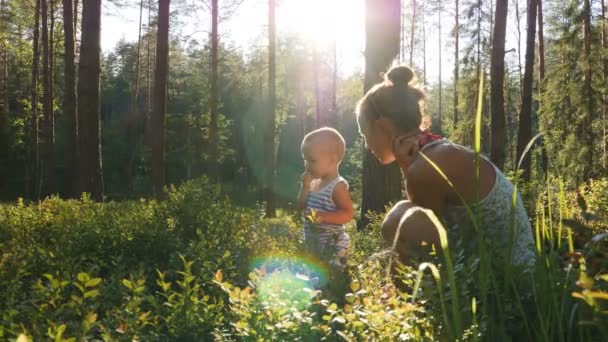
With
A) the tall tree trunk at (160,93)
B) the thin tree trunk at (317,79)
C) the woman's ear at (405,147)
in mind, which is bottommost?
the woman's ear at (405,147)

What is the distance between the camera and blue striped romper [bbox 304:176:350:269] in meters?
2.50

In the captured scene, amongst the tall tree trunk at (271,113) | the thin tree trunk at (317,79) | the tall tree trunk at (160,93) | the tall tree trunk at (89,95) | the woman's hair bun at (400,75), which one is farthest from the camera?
the thin tree trunk at (317,79)

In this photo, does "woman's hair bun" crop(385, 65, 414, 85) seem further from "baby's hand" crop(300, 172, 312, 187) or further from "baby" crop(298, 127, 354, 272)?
"baby's hand" crop(300, 172, 312, 187)

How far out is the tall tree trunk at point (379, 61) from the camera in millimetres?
7973

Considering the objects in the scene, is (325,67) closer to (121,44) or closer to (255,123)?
(255,123)

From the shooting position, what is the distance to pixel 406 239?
1.80 metres

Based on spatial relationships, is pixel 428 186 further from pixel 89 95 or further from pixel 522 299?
pixel 89 95

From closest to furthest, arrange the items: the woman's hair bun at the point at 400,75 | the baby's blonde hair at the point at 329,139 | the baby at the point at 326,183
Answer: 1. the woman's hair bun at the point at 400,75
2. the baby at the point at 326,183
3. the baby's blonde hair at the point at 329,139

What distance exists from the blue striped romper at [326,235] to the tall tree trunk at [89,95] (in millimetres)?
7805

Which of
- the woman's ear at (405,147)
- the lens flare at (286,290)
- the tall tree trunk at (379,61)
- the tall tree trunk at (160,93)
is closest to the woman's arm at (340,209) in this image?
the woman's ear at (405,147)

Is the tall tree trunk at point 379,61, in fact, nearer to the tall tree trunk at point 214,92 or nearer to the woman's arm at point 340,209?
the woman's arm at point 340,209

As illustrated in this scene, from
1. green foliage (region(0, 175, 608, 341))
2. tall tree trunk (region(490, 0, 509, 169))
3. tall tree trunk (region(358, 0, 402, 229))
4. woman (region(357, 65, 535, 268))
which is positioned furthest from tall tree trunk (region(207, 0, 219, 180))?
woman (region(357, 65, 535, 268))

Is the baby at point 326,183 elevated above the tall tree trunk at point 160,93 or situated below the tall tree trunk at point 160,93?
below

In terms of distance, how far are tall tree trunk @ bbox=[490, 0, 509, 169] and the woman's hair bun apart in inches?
466
